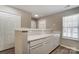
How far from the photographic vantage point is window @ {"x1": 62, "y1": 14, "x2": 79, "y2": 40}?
1798 mm

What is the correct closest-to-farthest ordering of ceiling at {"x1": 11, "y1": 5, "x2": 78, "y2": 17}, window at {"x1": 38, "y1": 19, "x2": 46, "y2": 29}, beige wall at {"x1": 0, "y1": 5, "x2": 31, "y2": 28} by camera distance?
beige wall at {"x1": 0, "y1": 5, "x2": 31, "y2": 28}
ceiling at {"x1": 11, "y1": 5, "x2": 78, "y2": 17}
window at {"x1": 38, "y1": 19, "x2": 46, "y2": 29}

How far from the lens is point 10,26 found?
1549 mm

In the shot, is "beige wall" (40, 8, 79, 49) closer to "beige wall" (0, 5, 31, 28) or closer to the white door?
"beige wall" (0, 5, 31, 28)

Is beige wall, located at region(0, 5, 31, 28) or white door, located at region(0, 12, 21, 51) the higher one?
beige wall, located at region(0, 5, 31, 28)

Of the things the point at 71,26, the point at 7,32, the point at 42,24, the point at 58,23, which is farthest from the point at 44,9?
the point at 7,32

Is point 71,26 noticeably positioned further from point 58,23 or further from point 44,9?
point 44,9

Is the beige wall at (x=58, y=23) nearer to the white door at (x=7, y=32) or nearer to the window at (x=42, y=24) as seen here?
the window at (x=42, y=24)

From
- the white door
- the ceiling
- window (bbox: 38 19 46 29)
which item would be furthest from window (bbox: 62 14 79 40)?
the white door

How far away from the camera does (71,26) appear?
6.02 feet

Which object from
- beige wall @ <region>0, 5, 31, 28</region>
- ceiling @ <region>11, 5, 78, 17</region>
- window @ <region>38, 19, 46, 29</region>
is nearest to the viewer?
beige wall @ <region>0, 5, 31, 28</region>
